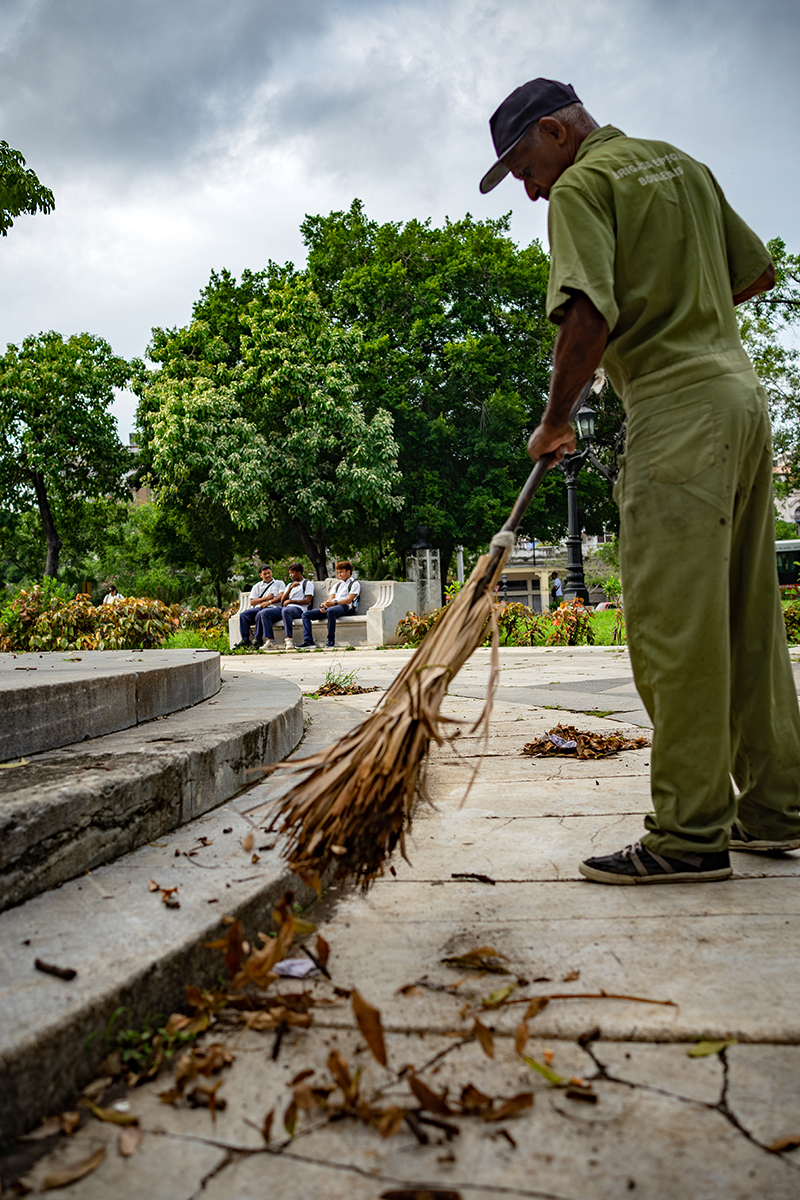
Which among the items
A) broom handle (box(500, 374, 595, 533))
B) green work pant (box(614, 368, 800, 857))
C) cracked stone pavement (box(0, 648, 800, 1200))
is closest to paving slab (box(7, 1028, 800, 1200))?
cracked stone pavement (box(0, 648, 800, 1200))

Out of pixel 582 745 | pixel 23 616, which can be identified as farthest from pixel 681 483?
pixel 23 616

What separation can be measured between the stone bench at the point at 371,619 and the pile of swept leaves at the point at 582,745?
11.3 metres

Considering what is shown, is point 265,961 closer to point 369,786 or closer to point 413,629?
point 369,786

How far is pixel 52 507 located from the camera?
3055 centimetres

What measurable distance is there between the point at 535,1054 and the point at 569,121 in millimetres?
2444

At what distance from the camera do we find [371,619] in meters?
16.1

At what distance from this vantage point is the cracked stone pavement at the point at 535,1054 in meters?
1.07

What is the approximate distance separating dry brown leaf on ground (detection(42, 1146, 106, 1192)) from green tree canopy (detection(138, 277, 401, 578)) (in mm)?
→ 20342

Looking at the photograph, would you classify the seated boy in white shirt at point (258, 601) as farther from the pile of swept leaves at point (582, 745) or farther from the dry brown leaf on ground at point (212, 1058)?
the dry brown leaf on ground at point (212, 1058)

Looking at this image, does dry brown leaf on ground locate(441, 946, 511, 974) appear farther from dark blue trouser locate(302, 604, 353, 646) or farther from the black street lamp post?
dark blue trouser locate(302, 604, 353, 646)

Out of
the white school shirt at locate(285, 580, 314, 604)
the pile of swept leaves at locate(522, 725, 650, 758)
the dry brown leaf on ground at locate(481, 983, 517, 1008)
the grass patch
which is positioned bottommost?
the grass patch

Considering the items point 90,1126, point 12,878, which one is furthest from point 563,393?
point 90,1126

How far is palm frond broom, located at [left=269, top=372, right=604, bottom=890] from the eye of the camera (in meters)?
1.77

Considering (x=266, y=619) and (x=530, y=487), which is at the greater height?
(x=530, y=487)
